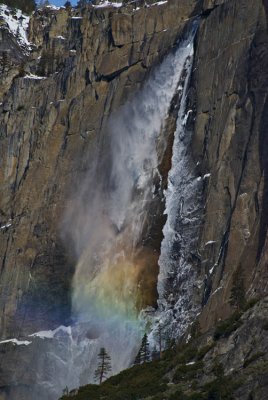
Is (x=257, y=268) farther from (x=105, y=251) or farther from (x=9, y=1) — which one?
(x=9, y=1)

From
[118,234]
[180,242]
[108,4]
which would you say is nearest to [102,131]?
[118,234]

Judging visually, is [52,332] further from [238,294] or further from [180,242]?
[238,294]

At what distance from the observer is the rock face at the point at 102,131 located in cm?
9250

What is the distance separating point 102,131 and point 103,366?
30714 mm

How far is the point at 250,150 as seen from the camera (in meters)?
94.5

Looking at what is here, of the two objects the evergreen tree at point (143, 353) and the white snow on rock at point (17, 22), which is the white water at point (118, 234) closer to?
the evergreen tree at point (143, 353)

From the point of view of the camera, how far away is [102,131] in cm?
11844

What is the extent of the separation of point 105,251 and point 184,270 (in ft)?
44.7

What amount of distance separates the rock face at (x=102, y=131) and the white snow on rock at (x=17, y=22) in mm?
9069

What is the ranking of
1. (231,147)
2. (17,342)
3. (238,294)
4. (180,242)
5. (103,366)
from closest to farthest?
(238,294) < (103,366) < (231,147) < (180,242) < (17,342)

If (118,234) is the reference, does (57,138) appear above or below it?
above

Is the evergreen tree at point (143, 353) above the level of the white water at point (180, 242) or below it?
below

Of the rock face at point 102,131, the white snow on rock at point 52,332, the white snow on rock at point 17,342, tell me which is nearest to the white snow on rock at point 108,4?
the rock face at point 102,131

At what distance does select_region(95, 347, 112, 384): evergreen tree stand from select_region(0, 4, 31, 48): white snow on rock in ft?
213
